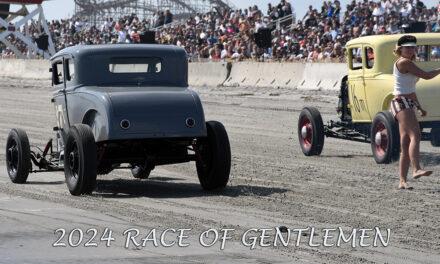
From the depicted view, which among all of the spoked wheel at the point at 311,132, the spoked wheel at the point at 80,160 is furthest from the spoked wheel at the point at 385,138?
the spoked wheel at the point at 80,160

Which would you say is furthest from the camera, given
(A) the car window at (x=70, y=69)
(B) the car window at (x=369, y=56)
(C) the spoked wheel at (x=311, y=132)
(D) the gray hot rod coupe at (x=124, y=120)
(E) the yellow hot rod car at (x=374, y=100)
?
(C) the spoked wheel at (x=311, y=132)

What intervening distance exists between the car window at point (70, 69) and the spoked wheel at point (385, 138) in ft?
13.9

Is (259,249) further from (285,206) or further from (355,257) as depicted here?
(285,206)

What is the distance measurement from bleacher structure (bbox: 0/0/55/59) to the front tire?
37943 millimetres

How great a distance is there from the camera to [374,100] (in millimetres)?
15773

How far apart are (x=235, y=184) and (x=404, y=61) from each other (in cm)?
248

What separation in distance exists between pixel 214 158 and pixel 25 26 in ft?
138

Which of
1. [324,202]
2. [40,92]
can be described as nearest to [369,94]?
[324,202]

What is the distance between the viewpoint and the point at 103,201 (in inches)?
458

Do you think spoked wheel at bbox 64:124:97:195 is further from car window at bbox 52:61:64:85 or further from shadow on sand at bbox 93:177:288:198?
car window at bbox 52:61:64:85

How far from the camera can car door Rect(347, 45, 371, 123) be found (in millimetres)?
16125

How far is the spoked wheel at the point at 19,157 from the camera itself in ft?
43.1

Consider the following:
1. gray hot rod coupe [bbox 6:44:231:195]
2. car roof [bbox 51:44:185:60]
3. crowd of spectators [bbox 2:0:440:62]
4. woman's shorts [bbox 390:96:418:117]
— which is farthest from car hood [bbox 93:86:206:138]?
crowd of spectators [bbox 2:0:440:62]

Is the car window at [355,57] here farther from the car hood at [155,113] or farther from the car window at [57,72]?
the car hood at [155,113]
